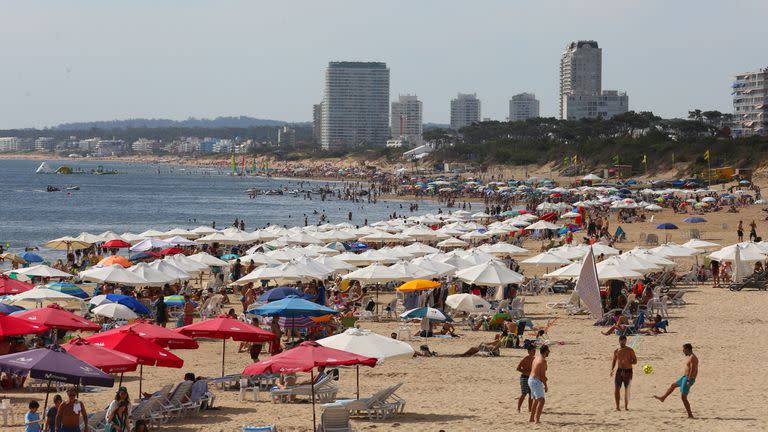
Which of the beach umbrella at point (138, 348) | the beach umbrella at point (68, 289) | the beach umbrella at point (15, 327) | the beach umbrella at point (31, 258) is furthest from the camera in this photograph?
the beach umbrella at point (31, 258)

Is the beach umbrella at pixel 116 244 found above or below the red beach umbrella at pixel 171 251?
above

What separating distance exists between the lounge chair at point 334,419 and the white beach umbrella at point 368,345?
63.3 inches

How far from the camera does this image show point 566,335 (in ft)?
69.6

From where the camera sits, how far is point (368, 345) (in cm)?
1429

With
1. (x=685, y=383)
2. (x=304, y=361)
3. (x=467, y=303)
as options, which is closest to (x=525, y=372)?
(x=685, y=383)

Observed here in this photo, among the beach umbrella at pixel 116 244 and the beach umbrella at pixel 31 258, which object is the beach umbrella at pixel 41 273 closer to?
the beach umbrella at pixel 31 258

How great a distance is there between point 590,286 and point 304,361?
980 cm

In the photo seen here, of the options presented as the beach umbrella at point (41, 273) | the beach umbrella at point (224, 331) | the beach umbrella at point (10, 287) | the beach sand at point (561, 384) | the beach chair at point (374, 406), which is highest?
the beach umbrella at point (224, 331)

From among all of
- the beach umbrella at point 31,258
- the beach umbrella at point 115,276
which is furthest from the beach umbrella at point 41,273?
the beach umbrella at point 31,258

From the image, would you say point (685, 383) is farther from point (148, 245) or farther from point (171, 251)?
point (171, 251)

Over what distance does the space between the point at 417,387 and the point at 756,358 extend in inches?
238

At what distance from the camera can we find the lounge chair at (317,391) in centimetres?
1467

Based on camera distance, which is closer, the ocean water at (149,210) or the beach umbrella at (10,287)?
the beach umbrella at (10,287)

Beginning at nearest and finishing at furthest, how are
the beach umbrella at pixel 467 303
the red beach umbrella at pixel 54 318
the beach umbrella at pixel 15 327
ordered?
1. the beach umbrella at pixel 15 327
2. the red beach umbrella at pixel 54 318
3. the beach umbrella at pixel 467 303
